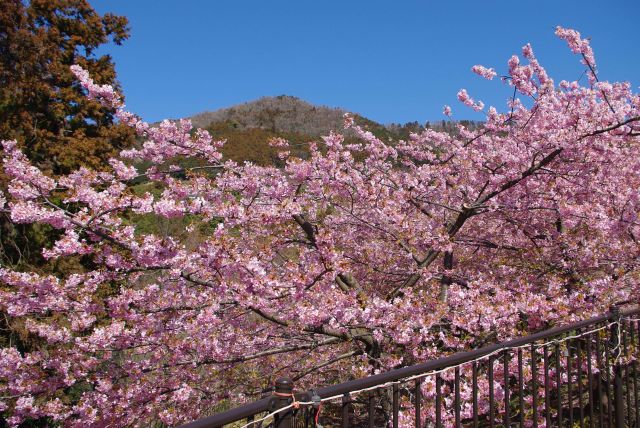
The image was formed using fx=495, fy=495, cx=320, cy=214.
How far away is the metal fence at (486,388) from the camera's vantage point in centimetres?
155

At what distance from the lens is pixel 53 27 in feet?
46.9

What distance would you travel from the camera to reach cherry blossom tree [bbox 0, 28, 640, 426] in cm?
435

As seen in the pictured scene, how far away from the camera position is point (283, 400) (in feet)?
4.74

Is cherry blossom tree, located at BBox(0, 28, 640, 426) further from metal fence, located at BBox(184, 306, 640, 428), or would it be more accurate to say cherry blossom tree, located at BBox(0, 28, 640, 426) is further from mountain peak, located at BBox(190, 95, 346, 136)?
mountain peak, located at BBox(190, 95, 346, 136)

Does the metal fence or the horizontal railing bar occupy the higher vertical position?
the horizontal railing bar

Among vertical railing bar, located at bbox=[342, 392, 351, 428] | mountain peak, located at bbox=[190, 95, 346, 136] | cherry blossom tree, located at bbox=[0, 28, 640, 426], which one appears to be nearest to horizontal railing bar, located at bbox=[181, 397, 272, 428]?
vertical railing bar, located at bbox=[342, 392, 351, 428]

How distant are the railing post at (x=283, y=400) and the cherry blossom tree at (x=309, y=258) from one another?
9.18ft

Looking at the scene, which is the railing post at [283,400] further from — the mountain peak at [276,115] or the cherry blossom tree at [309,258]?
the mountain peak at [276,115]

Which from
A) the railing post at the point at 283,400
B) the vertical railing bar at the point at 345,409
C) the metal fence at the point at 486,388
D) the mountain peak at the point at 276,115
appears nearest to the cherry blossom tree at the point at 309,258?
the metal fence at the point at 486,388

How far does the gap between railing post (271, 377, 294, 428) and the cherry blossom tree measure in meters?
2.80

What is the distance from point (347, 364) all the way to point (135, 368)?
245cm

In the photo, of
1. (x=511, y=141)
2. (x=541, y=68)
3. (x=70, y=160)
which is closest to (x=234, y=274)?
(x=511, y=141)

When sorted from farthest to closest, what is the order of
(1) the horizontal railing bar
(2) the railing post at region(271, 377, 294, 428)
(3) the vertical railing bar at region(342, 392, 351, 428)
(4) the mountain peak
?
(4) the mountain peak
(3) the vertical railing bar at region(342, 392, 351, 428)
(2) the railing post at region(271, 377, 294, 428)
(1) the horizontal railing bar

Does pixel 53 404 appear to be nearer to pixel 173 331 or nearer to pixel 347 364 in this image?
pixel 173 331
